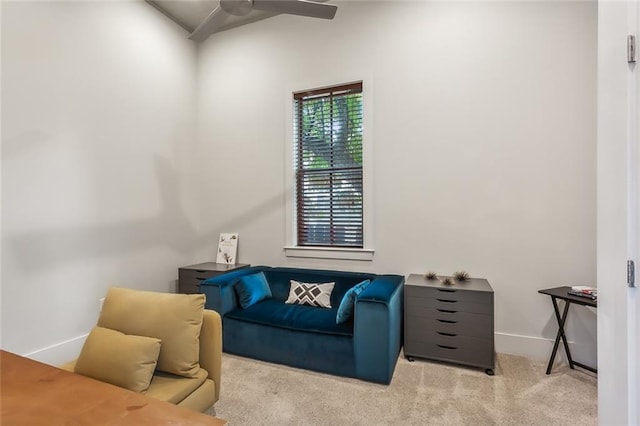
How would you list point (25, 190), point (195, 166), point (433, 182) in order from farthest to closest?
1. point (195, 166)
2. point (433, 182)
3. point (25, 190)

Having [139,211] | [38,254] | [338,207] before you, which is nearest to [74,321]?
[38,254]

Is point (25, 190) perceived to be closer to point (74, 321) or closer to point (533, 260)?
point (74, 321)

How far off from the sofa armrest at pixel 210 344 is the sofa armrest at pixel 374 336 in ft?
3.50

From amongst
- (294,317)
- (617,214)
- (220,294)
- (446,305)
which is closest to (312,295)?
(294,317)

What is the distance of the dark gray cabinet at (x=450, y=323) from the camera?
2406 millimetres

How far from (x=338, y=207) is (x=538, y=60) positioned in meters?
2.26

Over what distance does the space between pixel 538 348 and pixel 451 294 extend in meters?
0.99

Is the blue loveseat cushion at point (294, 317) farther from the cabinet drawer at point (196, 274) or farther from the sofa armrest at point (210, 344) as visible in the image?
the sofa armrest at point (210, 344)

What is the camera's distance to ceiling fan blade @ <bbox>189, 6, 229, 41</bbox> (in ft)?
7.68

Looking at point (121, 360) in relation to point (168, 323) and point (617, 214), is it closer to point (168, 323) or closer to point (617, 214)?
point (168, 323)

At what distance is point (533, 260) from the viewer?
8.89 ft

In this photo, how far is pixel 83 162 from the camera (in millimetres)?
2832

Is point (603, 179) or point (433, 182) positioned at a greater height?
point (433, 182)

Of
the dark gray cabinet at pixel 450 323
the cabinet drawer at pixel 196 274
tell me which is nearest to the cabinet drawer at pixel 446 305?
the dark gray cabinet at pixel 450 323
